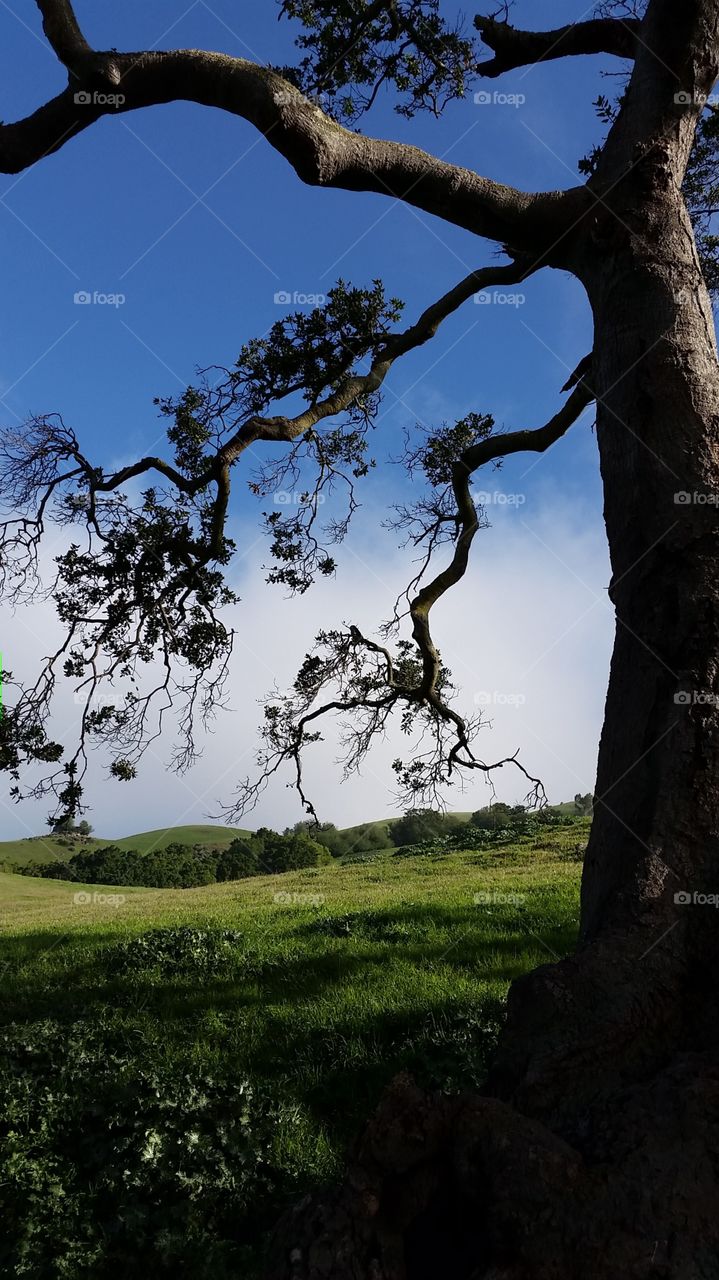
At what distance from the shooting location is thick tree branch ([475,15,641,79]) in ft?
25.3

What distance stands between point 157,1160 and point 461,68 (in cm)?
1211

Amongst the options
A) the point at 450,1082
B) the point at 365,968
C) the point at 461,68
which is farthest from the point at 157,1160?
the point at 461,68

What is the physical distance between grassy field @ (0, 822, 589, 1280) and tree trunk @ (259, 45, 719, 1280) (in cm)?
190

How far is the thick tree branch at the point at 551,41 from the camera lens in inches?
304
